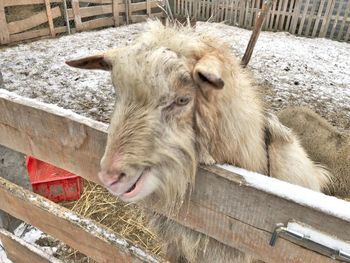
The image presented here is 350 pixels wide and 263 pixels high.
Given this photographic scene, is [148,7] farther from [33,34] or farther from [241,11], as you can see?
[33,34]

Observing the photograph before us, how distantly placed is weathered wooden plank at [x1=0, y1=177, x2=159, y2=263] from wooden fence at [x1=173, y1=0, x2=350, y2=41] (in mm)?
9517

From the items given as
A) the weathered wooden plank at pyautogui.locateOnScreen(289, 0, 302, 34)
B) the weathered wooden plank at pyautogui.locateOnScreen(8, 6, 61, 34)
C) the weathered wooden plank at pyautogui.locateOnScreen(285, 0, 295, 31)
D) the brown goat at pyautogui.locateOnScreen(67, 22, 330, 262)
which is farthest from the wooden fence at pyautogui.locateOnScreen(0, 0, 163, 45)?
the brown goat at pyautogui.locateOnScreen(67, 22, 330, 262)

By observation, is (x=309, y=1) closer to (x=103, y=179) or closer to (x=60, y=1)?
(x=60, y=1)

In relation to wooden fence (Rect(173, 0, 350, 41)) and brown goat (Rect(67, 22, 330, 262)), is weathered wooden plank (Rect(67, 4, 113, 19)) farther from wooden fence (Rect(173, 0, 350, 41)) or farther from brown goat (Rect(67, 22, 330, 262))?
brown goat (Rect(67, 22, 330, 262))

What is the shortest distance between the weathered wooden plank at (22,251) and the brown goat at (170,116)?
133cm

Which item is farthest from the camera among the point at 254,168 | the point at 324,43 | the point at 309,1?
the point at 309,1

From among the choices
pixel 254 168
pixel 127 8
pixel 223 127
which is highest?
pixel 223 127

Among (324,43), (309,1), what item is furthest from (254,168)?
(309,1)

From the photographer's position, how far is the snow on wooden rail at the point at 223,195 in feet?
4.31

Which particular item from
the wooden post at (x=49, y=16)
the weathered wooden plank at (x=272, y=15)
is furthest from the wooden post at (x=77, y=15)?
the weathered wooden plank at (x=272, y=15)

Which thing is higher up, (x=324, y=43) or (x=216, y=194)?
(x=216, y=194)

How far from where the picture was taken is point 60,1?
1076cm

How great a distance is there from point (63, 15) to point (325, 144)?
9.60m

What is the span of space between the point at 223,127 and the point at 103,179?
660mm
